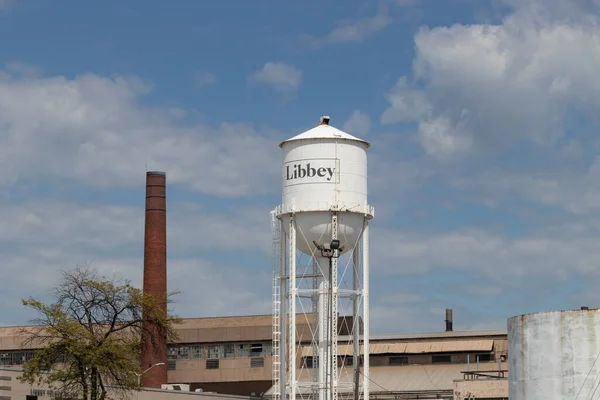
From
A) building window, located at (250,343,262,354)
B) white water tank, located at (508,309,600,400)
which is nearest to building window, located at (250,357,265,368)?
building window, located at (250,343,262,354)

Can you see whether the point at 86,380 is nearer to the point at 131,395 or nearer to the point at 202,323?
the point at 131,395

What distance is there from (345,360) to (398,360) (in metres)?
3.65

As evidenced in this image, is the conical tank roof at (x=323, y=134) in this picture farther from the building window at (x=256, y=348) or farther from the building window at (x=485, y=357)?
the building window at (x=256, y=348)

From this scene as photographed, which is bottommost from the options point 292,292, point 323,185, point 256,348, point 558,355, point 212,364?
point 558,355

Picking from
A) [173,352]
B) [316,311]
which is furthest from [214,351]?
[316,311]

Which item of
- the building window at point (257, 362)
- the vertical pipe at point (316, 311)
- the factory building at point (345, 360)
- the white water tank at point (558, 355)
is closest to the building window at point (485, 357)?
the factory building at point (345, 360)

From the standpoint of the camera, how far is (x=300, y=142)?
5722cm

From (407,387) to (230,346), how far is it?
19.5 metres

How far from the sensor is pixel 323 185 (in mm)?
56562

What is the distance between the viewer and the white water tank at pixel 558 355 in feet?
131

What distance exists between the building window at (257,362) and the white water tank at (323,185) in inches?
1360

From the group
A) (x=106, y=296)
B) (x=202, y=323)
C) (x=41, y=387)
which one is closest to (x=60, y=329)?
(x=106, y=296)

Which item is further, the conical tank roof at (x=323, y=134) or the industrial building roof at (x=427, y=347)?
the industrial building roof at (x=427, y=347)

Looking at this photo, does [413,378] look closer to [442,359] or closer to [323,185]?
[442,359]
